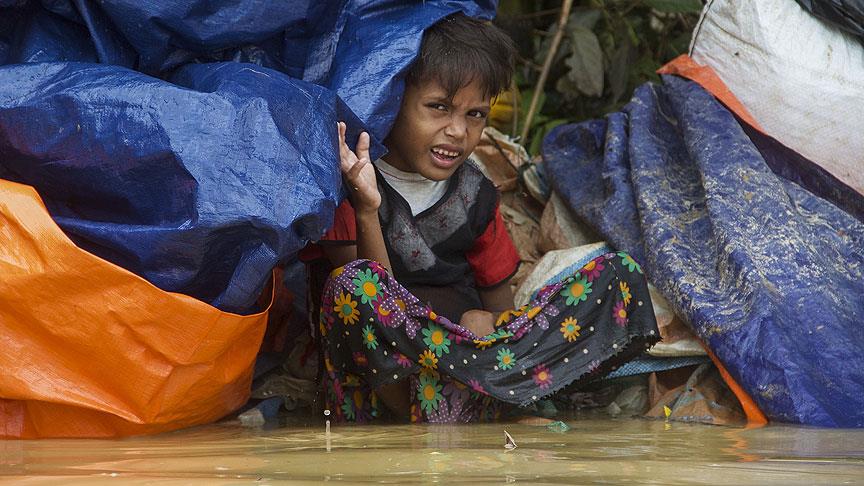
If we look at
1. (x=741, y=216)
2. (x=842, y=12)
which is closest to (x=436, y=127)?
(x=741, y=216)

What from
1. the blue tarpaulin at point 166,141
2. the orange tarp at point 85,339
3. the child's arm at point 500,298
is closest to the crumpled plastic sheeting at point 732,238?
the child's arm at point 500,298

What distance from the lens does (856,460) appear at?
1.74 metres

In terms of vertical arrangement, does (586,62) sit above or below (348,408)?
above

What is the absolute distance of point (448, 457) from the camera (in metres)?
1.67

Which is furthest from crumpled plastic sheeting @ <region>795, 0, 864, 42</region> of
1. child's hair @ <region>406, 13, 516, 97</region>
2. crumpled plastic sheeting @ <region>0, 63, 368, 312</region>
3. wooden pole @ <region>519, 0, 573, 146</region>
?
crumpled plastic sheeting @ <region>0, 63, 368, 312</region>

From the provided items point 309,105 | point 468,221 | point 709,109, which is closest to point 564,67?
point 709,109

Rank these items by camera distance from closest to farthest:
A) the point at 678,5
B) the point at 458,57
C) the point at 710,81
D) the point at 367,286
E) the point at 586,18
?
the point at 367,286, the point at 458,57, the point at 710,81, the point at 678,5, the point at 586,18

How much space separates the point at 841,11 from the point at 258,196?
195 centimetres

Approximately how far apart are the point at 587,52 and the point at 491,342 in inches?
71.4

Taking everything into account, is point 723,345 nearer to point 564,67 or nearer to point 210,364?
point 210,364

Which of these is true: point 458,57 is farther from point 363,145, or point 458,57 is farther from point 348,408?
point 348,408

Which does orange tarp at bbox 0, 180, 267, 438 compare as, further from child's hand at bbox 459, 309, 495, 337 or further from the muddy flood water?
child's hand at bbox 459, 309, 495, 337

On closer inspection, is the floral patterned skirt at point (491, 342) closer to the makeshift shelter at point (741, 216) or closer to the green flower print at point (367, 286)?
the green flower print at point (367, 286)

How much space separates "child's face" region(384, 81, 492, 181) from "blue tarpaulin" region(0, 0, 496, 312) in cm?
34
